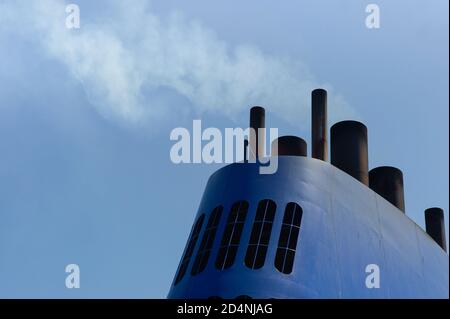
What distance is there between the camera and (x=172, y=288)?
25.3 m

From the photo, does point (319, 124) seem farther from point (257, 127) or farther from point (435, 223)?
point (435, 223)

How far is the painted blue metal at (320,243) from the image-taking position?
22.8m

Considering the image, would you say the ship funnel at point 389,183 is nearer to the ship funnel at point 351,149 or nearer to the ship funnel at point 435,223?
the ship funnel at point 351,149

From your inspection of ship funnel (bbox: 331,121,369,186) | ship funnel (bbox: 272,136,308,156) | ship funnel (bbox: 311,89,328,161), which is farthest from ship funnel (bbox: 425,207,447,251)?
ship funnel (bbox: 272,136,308,156)

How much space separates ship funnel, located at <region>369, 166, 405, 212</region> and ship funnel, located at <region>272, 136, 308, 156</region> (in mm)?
5723

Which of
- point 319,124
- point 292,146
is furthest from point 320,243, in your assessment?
point 319,124

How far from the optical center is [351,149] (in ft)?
99.5

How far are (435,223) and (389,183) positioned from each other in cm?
692

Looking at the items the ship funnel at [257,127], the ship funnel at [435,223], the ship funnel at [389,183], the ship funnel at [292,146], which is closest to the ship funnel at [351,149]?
the ship funnel at [292,146]

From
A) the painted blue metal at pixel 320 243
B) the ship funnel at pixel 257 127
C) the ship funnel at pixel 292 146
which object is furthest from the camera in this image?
the ship funnel at pixel 257 127

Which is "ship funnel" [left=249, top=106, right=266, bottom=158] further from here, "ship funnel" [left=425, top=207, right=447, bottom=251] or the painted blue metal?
"ship funnel" [left=425, top=207, right=447, bottom=251]

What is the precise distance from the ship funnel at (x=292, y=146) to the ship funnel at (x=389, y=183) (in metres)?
5.72
